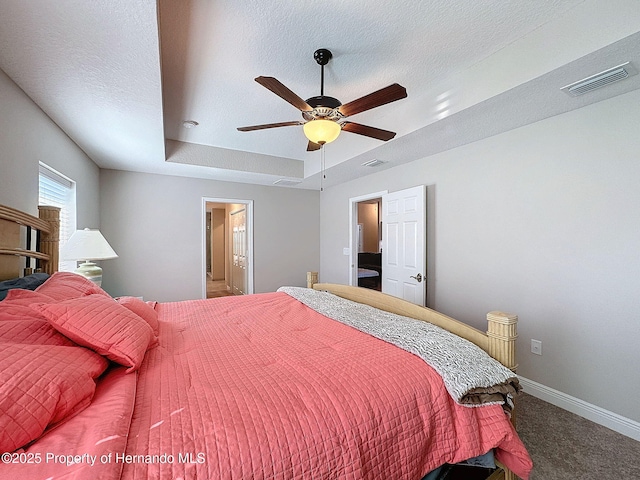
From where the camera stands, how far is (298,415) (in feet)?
3.05

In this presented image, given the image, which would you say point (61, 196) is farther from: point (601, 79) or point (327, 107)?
point (601, 79)

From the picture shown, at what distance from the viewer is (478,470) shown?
1286 millimetres

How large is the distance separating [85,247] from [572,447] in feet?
13.4

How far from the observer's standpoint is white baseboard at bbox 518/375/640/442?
1993 mm

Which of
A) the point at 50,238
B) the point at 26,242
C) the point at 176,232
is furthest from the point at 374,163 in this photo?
the point at 26,242

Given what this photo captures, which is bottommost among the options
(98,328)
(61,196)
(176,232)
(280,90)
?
(98,328)

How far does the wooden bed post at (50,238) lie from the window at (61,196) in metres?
0.36

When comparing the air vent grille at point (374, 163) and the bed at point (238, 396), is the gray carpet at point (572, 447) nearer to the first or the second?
the bed at point (238, 396)

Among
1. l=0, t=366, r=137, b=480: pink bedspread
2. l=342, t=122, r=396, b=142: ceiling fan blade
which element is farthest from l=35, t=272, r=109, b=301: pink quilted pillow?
l=342, t=122, r=396, b=142: ceiling fan blade

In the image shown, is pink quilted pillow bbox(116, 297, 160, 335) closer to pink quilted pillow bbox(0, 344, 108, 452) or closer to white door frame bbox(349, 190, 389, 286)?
pink quilted pillow bbox(0, 344, 108, 452)

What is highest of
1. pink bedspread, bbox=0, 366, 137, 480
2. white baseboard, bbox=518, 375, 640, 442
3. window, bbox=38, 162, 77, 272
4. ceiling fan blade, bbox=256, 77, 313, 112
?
ceiling fan blade, bbox=256, 77, 313, 112

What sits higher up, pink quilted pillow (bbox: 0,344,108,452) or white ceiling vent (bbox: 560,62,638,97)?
white ceiling vent (bbox: 560,62,638,97)

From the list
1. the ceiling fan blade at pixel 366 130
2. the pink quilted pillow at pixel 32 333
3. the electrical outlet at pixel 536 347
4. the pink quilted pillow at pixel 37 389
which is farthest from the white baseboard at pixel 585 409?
the pink quilted pillow at pixel 32 333

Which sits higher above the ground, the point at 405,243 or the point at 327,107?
the point at 327,107
